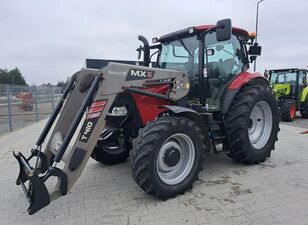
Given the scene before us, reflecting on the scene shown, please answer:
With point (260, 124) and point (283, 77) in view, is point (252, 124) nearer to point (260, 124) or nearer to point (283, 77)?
point (260, 124)

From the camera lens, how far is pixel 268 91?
229 inches

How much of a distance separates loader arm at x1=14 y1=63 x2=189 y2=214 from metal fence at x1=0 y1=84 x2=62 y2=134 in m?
7.53

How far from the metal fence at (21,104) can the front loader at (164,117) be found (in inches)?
279

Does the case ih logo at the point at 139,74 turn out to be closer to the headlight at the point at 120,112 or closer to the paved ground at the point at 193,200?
the headlight at the point at 120,112

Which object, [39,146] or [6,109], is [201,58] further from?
[6,109]

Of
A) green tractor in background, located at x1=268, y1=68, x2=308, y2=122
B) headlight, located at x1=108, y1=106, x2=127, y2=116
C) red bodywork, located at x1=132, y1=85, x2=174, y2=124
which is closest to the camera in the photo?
red bodywork, located at x1=132, y1=85, x2=174, y2=124

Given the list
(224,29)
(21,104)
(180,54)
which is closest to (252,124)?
(180,54)

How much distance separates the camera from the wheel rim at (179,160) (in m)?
4.26

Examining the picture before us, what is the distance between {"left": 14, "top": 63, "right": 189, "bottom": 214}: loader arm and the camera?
143 inches

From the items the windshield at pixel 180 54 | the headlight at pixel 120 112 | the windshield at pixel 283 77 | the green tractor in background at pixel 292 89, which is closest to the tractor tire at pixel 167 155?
the headlight at pixel 120 112

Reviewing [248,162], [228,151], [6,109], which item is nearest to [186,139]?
[228,151]

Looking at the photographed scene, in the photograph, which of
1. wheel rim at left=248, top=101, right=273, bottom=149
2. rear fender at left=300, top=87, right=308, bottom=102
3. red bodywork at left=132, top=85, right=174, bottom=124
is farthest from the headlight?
rear fender at left=300, top=87, right=308, bottom=102

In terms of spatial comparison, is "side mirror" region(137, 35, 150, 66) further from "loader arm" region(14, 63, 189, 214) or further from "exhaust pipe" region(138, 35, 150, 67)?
"loader arm" region(14, 63, 189, 214)

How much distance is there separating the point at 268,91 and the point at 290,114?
26.2 feet
